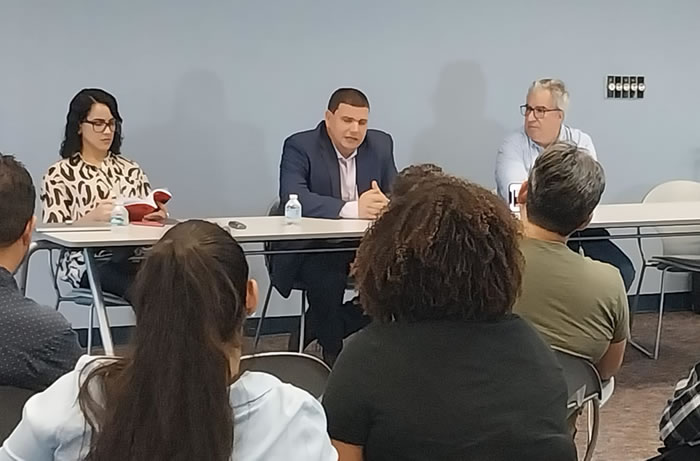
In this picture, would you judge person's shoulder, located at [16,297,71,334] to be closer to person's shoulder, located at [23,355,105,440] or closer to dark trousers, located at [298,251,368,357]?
person's shoulder, located at [23,355,105,440]

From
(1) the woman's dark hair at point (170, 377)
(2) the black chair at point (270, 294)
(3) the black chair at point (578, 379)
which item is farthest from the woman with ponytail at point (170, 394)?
(2) the black chair at point (270, 294)

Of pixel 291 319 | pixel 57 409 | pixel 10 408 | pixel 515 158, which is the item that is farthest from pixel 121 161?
pixel 57 409

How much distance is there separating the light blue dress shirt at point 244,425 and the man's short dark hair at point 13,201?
846mm

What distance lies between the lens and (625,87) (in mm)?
5320

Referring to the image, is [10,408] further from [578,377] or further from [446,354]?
[578,377]

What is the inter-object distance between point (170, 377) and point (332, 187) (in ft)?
9.51

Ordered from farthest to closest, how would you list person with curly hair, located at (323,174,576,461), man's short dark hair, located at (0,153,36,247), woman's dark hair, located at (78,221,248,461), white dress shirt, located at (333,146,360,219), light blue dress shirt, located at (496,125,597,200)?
light blue dress shirt, located at (496,125,597,200)
white dress shirt, located at (333,146,360,219)
man's short dark hair, located at (0,153,36,247)
person with curly hair, located at (323,174,576,461)
woman's dark hair, located at (78,221,248,461)

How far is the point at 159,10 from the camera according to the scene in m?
4.46

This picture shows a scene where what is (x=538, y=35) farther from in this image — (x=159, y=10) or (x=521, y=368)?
(x=521, y=368)

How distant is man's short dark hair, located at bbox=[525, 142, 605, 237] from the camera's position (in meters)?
2.23

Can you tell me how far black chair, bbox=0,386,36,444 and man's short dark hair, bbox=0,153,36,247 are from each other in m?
0.50

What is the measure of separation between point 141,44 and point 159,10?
0.62 feet

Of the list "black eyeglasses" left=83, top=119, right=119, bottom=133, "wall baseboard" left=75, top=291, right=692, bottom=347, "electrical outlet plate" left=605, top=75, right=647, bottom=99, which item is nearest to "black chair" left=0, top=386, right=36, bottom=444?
"wall baseboard" left=75, top=291, right=692, bottom=347

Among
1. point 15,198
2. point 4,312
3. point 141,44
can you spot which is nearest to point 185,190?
point 141,44
